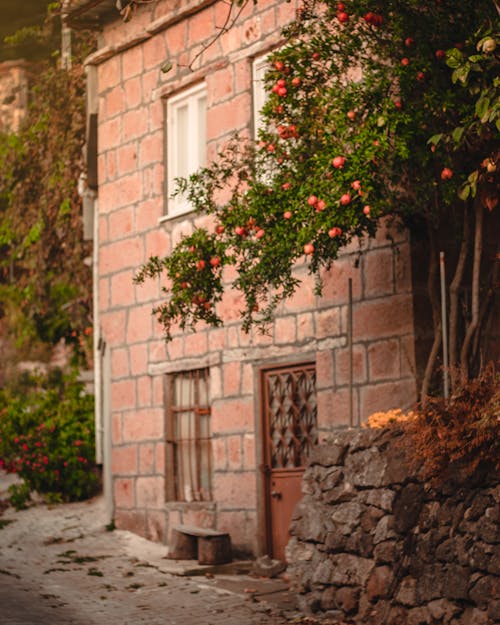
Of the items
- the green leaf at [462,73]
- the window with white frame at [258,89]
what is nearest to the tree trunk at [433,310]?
the green leaf at [462,73]

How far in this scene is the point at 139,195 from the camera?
553 inches

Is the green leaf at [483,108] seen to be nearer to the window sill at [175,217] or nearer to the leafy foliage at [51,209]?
the window sill at [175,217]

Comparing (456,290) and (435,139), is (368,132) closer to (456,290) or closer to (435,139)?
(435,139)

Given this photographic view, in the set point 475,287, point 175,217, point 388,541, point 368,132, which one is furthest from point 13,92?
point 388,541

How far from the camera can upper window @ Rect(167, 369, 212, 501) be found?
13117mm

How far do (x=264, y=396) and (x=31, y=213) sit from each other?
721 centimetres

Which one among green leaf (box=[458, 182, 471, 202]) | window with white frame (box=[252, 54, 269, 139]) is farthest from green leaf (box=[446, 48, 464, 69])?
window with white frame (box=[252, 54, 269, 139])

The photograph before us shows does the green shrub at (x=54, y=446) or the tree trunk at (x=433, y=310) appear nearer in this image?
the tree trunk at (x=433, y=310)

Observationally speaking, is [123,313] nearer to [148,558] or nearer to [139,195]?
[139,195]

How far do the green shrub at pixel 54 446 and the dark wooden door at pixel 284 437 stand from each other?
183 inches

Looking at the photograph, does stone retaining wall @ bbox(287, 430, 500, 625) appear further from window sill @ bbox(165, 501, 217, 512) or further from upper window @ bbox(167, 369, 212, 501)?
upper window @ bbox(167, 369, 212, 501)

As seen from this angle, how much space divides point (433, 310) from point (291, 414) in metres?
2.29

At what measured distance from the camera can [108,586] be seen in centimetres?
1092

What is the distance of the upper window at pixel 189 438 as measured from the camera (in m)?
13.1
